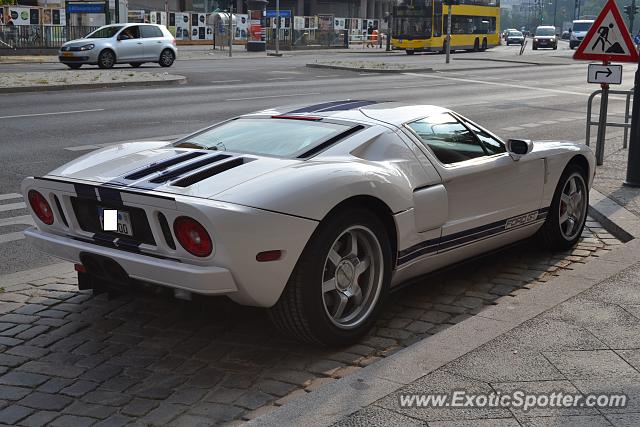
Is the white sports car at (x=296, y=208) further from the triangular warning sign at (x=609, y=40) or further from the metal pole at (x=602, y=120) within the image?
the metal pole at (x=602, y=120)

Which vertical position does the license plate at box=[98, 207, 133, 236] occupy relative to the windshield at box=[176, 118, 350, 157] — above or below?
below

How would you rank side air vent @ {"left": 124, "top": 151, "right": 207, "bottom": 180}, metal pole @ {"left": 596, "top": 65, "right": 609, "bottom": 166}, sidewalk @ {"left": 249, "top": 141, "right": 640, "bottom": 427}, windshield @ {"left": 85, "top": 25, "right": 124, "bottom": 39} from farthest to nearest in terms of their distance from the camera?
windshield @ {"left": 85, "top": 25, "right": 124, "bottom": 39}
metal pole @ {"left": 596, "top": 65, "right": 609, "bottom": 166}
side air vent @ {"left": 124, "top": 151, "right": 207, "bottom": 180}
sidewalk @ {"left": 249, "top": 141, "right": 640, "bottom": 427}

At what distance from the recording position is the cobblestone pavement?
393cm

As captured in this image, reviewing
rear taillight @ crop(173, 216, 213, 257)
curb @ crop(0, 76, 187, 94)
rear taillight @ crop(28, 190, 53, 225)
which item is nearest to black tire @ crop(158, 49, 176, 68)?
curb @ crop(0, 76, 187, 94)

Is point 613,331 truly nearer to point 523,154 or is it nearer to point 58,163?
point 523,154

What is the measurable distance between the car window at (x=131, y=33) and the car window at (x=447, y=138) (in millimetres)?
25775

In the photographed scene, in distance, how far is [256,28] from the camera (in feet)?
166

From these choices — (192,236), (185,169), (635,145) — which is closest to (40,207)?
(185,169)

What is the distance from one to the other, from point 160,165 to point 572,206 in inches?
135

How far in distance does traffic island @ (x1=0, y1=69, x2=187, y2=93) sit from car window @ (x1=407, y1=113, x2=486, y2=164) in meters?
16.5


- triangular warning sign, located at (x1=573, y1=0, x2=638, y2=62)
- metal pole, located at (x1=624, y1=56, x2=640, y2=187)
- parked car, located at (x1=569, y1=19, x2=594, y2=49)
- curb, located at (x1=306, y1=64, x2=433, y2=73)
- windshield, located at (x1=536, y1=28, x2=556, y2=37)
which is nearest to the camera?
metal pole, located at (x1=624, y1=56, x2=640, y2=187)

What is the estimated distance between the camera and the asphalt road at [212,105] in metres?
10.9

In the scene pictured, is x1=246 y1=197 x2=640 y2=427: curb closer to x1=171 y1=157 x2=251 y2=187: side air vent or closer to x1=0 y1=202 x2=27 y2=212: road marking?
x1=171 y1=157 x2=251 y2=187: side air vent

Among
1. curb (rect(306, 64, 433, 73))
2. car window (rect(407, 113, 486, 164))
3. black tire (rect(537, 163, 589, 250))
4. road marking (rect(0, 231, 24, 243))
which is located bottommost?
road marking (rect(0, 231, 24, 243))
